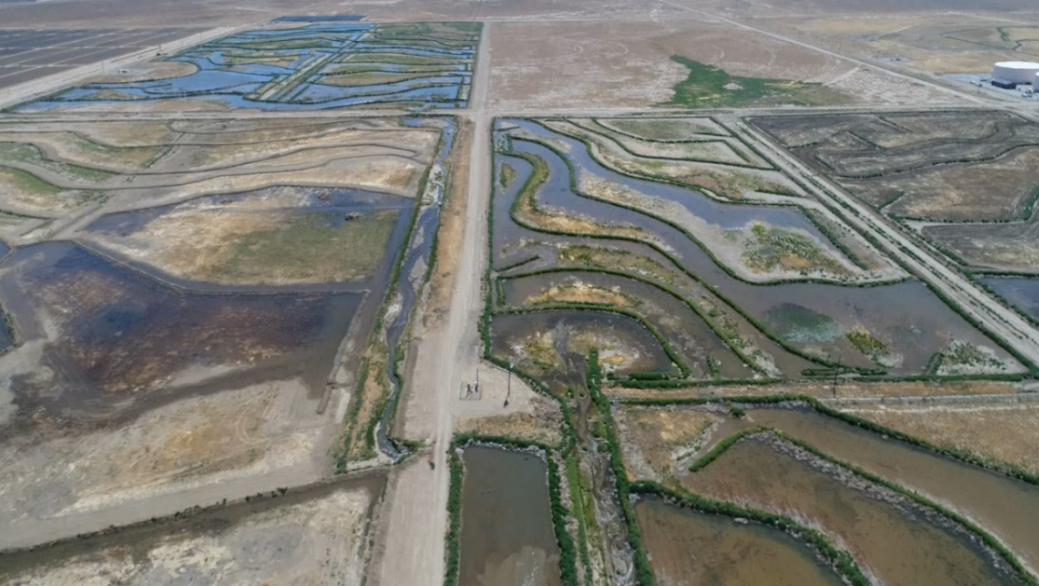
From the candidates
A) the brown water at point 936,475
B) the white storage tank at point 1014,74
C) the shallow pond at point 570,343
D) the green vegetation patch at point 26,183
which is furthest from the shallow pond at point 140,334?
the white storage tank at point 1014,74

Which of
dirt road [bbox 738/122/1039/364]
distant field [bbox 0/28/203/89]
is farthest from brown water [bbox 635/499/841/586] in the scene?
distant field [bbox 0/28/203/89]

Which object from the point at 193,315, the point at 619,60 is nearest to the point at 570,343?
the point at 193,315

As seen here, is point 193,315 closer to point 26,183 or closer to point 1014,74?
point 26,183

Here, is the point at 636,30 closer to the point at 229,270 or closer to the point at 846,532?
the point at 229,270

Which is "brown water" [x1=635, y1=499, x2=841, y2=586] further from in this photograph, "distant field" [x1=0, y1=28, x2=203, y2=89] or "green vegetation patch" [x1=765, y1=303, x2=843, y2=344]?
"distant field" [x1=0, y1=28, x2=203, y2=89]

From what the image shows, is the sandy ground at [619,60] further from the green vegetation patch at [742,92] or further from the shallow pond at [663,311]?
the shallow pond at [663,311]

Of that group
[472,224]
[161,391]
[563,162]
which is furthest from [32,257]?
[563,162]
